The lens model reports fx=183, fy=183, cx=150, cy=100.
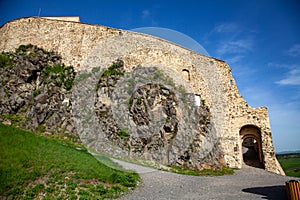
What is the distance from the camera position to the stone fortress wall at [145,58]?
575 inches

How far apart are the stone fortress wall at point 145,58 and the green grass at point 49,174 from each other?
875cm

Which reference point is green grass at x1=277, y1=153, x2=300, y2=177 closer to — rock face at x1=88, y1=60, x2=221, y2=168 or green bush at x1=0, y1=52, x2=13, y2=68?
rock face at x1=88, y1=60, x2=221, y2=168

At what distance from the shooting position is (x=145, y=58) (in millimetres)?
15531

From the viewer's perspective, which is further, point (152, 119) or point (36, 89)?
point (36, 89)

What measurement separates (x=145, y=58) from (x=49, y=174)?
11.7 meters

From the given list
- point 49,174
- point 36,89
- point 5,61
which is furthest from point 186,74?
point 5,61

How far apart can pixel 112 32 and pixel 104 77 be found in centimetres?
462

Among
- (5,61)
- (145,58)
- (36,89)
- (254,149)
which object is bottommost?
(254,149)

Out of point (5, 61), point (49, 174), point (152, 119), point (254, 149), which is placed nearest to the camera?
point (49, 174)

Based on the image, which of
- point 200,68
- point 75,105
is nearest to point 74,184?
point 75,105

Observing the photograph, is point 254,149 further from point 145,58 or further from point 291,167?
point 145,58

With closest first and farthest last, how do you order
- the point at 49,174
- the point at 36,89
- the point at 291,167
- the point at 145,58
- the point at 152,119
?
the point at 49,174
the point at 152,119
the point at 36,89
the point at 145,58
the point at 291,167

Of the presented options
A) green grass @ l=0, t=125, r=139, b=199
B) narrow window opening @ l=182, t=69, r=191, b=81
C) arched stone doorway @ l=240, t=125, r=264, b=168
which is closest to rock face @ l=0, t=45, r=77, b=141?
green grass @ l=0, t=125, r=139, b=199

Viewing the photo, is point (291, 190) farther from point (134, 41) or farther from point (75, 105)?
point (134, 41)
